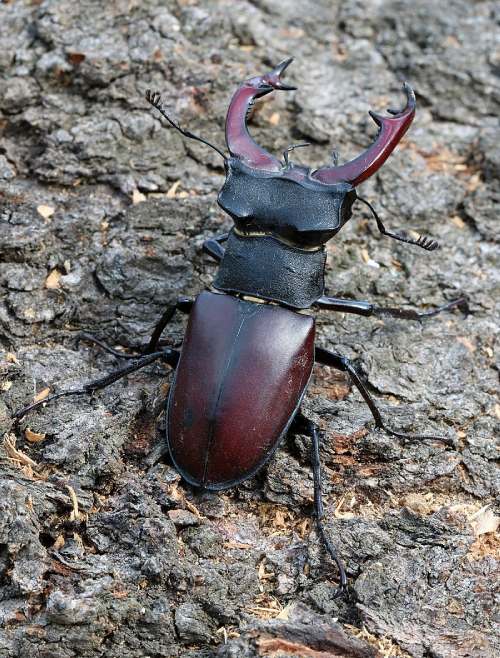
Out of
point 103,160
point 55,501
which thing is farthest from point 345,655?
point 103,160

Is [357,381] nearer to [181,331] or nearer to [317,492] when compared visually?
[317,492]

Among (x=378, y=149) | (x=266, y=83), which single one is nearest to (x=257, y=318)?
(x=378, y=149)

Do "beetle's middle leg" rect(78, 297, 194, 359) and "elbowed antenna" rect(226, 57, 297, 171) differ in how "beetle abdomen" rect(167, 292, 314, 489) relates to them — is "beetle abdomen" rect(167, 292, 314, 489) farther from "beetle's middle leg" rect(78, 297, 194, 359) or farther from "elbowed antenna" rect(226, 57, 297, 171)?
"elbowed antenna" rect(226, 57, 297, 171)

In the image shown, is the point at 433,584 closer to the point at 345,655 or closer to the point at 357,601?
the point at 357,601

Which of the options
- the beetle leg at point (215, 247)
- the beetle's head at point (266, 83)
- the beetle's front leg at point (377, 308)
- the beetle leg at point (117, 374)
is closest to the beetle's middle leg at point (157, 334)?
the beetle leg at point (117, 374)

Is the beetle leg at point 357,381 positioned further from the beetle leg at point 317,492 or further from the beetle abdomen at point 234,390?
the beetle leg at point 317,492
